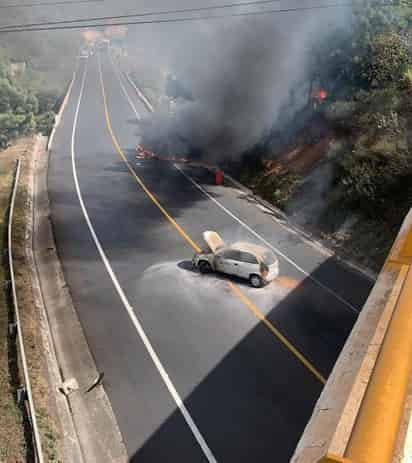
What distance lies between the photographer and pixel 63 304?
13.9 meters

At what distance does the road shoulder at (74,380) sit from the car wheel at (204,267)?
4198 mm

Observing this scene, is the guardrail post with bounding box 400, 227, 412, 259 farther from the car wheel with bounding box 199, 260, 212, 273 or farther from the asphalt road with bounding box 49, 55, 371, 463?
the car wheel with bounding box 199, 260, 212, 273

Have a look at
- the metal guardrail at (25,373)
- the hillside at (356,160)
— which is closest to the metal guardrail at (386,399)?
the metal guardrail at (25,373)

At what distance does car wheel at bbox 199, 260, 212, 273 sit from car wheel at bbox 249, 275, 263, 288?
1.49 m

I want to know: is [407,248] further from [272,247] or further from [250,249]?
[272,247]

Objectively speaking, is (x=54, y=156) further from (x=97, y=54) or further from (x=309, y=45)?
(x=97, y=54)

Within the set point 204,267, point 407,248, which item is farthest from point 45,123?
point 407,248

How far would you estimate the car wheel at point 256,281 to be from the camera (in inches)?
575

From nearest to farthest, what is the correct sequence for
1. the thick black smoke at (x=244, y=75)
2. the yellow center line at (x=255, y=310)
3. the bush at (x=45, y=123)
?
the yellow center line at (x=255, y=310) → the thick black smoke at (x=244, y=75) → the bush at (x=45, y=123)

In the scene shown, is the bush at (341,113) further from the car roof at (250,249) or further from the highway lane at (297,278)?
the car roof at (250,249)

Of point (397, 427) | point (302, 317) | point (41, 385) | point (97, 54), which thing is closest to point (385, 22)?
point (302, 317)

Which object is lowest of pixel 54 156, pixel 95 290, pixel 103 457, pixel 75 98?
pixel 103 457

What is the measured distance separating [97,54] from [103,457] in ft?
336

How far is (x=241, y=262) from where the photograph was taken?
14742mm
